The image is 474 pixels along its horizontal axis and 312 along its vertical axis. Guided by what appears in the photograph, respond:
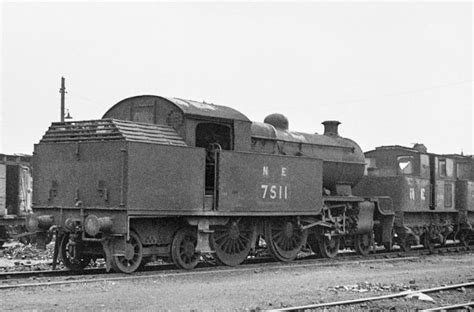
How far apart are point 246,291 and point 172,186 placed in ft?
10.4

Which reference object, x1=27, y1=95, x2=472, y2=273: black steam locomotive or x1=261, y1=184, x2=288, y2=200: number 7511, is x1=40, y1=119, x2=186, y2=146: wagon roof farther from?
x1=261, y1=184, x2=288, y2=200: number 7511

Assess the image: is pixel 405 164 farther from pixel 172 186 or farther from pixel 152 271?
pixel 152 271

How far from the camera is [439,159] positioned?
2223cm

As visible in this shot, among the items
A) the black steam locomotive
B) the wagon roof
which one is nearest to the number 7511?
the black steam locomotive

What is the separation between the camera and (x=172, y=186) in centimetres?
1310

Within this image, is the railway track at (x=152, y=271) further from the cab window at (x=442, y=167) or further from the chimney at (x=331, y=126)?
the cab window at (x=442, y=167)

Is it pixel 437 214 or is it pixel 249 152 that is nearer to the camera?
pixel 249 152

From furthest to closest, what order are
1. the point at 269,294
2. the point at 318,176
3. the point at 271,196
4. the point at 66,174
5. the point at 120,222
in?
1. the point at 318,176
2. the point at 271,196
3. the point at 66,174
4. the point at 120,222
5. the point at 269,294

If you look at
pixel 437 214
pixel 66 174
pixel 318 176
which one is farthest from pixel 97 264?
pixel 437 214

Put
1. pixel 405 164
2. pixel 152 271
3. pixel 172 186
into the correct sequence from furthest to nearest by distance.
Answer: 1. pixel 405 164
2. pixel 152 271
3. pixel 172 186

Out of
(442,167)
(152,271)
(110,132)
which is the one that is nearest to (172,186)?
(110,132)

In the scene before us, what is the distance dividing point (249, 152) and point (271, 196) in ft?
3.93

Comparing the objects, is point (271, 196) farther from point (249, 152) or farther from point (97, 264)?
point (97, 264)

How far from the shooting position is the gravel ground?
9.22 m
